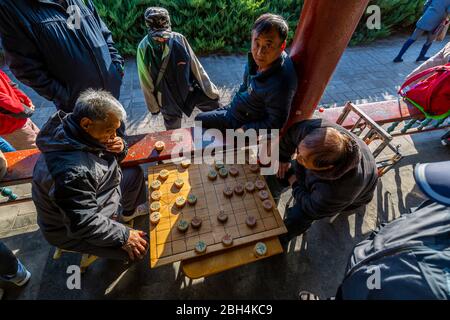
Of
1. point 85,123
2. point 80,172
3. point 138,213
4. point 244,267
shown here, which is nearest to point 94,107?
point 85,123

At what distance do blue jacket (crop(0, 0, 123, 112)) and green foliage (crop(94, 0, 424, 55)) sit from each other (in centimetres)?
Answer: 406

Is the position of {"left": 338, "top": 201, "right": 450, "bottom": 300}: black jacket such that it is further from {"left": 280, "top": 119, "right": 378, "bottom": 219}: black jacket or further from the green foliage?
the green foliage

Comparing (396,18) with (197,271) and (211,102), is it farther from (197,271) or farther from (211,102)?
(197,271)

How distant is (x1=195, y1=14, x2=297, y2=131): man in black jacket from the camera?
75.9 inches

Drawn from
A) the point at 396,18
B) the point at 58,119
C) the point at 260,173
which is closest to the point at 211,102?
the point at 260,173

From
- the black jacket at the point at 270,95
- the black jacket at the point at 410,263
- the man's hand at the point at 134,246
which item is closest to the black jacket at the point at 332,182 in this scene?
the black jacket at the point at 270,95

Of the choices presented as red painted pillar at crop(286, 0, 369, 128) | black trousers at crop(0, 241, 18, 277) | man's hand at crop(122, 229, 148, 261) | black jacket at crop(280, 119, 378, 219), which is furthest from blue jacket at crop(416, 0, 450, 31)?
black trousers at crop(0, 241, 18, 277)

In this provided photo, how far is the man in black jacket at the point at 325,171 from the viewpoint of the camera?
1.69 metres

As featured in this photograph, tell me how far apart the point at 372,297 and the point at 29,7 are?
344 centimetres

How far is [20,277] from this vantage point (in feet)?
7.72

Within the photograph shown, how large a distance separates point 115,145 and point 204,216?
101 cm

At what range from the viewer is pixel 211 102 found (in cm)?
351

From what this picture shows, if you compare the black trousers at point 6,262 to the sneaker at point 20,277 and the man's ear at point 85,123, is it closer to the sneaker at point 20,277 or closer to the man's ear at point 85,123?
the sneaker at point 20,277

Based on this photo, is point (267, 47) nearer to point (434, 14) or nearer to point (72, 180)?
point (72, 180)
